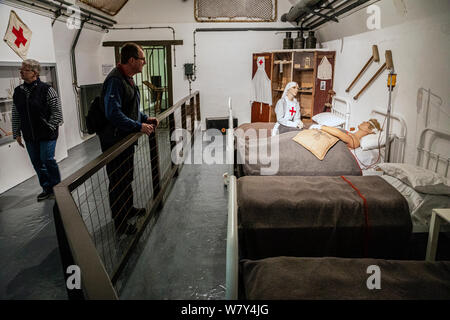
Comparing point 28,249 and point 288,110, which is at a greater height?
point 288,110

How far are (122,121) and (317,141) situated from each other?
1927mm

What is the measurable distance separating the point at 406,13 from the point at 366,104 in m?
1.31

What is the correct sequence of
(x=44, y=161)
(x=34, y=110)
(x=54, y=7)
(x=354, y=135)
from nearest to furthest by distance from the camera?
1. (x=34, y=110)
2. (x=44, y=161)
3. (x=354, y=135)
4. (x=54, y=7)

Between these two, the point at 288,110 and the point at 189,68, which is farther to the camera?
the point at 189,68

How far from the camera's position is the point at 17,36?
3883mm

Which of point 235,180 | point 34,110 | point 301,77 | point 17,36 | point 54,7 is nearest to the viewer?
point 235,180

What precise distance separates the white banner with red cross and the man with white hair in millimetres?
930

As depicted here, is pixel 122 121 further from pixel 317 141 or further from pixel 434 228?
pixel 434 228

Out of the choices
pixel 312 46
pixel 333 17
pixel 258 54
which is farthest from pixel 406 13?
pixel 258 54

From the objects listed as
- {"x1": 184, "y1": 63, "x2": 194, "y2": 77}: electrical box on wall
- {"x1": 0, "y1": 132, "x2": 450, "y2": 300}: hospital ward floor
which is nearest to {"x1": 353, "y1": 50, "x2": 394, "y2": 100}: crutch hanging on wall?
{"x1": 0, "y1": 132, "x2": 450, "y2": 300}: hospital ward floor

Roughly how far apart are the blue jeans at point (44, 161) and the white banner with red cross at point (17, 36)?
1.38 metres

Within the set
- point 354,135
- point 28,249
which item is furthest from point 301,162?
point 28,249

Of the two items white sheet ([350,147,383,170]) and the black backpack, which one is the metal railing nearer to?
the black backpack

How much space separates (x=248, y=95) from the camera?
7492 millimetres
